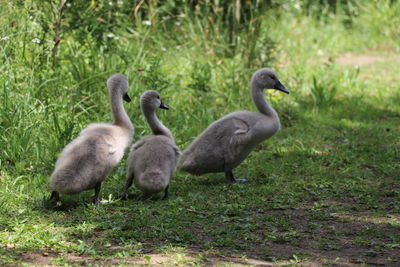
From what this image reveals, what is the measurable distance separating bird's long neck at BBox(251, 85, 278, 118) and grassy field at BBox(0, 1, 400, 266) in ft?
2.12

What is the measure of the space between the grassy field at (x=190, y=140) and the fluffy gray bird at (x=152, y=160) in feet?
0.61

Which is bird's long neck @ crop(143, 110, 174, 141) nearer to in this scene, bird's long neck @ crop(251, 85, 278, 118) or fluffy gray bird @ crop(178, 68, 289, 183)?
fluffy gray bird @ crop(178, 68, 289, 183)

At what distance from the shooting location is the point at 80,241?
17.0 ft

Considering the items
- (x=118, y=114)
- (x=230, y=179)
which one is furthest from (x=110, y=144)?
(x=230, y=179)

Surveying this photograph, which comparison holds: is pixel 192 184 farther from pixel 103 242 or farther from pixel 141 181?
pixel 103 242

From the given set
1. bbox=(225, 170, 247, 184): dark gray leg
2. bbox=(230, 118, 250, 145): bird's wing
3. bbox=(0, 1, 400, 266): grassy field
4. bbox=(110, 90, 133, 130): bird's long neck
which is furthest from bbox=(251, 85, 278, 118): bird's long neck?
bbox=(110, 90, 133, 130): bird's long neck

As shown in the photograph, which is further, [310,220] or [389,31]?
[389,31]

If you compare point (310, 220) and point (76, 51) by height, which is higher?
point (76, 51)

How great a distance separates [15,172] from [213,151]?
6.57 feet

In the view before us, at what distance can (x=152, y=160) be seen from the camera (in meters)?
A: 6.52

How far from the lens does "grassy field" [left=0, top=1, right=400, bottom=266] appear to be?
5.24 m

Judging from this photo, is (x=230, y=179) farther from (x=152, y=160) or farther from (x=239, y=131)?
(x=152, y=160)

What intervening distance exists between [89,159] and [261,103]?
240cm

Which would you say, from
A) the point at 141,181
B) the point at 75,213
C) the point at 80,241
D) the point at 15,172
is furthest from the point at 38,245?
the point at 15,172
